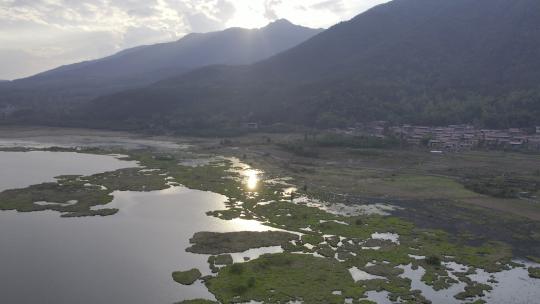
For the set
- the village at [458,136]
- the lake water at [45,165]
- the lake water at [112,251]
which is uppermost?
the village at [458,136]

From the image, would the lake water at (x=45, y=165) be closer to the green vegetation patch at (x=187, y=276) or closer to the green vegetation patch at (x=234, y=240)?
the green vegetation patch at (x=234, y=240)

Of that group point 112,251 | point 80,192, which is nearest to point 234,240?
point 112,251

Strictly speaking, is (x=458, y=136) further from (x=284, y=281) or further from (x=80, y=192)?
(x=284, y=281)

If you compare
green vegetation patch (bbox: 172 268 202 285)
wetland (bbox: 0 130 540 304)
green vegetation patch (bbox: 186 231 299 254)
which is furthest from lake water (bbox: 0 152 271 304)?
Result: green vegetation patch (bbox: 186 231 299 254)

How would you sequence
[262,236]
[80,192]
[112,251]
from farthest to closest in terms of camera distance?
[80,192], [262,236], [112,251]

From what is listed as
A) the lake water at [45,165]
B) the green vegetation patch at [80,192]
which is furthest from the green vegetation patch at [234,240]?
the lake water at [45,165]

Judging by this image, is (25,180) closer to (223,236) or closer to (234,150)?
(223,236)
